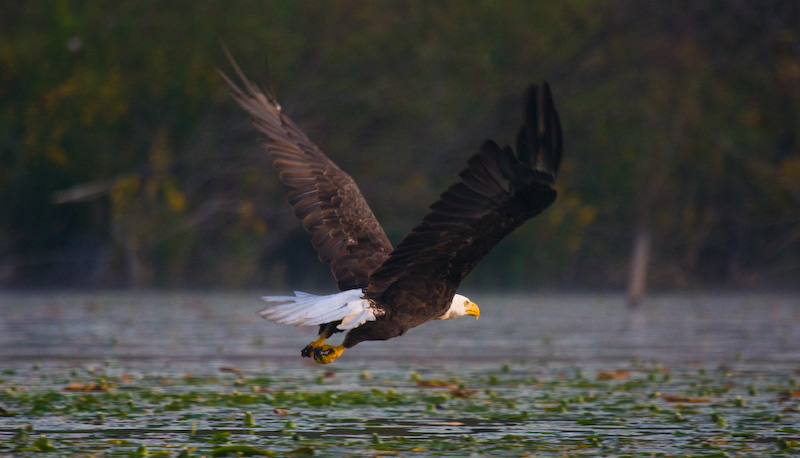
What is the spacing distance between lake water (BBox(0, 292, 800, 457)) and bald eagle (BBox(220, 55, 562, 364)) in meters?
0.70

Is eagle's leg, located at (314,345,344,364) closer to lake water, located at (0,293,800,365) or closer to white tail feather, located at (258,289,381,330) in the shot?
white tail feather, located at (258,289,381,330)

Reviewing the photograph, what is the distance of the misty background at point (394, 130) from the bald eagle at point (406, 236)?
20.9 metres

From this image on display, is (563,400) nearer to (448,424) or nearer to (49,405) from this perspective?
(448,424)

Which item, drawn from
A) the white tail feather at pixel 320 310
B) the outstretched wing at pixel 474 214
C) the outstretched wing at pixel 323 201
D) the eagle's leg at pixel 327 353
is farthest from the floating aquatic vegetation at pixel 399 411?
the outstretched wing at pixel 323 201

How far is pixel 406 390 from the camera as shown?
10.0 m

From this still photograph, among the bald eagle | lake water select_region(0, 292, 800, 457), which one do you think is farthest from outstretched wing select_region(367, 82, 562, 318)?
lake water select_region(0, 292, 800, 457)

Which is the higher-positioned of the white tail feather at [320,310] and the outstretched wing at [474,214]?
the outstretched wing at [474,214]

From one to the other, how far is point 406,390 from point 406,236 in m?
3.30

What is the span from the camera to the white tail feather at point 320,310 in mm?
7105

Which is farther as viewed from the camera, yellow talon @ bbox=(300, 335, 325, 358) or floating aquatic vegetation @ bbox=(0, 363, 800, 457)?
yellow talon @ bbox=(300, 335, 325, 358)

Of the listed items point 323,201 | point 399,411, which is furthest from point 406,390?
point 323,201

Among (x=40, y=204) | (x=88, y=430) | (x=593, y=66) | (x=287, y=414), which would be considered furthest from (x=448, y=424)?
(x=593, y=66)

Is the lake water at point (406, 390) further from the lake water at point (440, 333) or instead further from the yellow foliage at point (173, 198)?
the yellow foliage at point (173, 198)

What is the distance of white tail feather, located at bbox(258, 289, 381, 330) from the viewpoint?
711 cm
